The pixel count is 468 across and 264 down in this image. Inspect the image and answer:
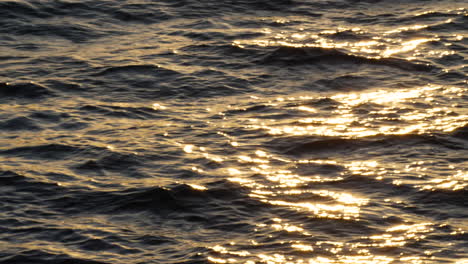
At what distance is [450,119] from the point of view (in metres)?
13.7

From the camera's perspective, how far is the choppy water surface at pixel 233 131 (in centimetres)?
1062

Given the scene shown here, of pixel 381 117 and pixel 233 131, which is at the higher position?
pixel 381 117

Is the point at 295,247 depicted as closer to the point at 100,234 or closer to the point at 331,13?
the point at 100,234

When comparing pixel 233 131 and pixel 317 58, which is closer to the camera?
pixel 233 131

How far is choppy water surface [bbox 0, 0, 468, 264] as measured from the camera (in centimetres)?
1062

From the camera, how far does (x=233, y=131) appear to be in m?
13.5

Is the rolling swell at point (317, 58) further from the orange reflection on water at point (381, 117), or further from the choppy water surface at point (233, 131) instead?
the orange reflection on water at point (381, 117)

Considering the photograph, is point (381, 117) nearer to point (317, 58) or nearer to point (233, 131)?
point (233, 131)

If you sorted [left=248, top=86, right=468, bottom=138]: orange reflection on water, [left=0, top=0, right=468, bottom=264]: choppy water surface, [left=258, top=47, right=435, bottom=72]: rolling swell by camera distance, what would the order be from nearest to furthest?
[left=0, top=0, right=468, bottom=264]: choppy water surface, [left=248, top=86, right=468, bottom=138]: orange reflection on water, [left=258, top=47, right=435, bottom=72]: rolling swell

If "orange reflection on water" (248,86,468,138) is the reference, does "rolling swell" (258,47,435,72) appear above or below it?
above

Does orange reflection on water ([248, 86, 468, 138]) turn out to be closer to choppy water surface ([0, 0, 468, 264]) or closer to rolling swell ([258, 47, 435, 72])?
choppy water surface ([0, 0, 468, 264])

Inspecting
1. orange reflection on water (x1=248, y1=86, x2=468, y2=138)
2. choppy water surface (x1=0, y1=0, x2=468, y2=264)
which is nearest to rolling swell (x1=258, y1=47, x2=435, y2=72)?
choppy water surface (x1=0, y1=0, x2=468, y2=264)

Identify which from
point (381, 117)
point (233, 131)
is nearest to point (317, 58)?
point (381, 117)

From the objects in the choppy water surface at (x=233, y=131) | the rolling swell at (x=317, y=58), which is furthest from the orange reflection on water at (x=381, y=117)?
the rolling swell at (x=317, y=58)
